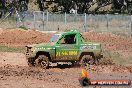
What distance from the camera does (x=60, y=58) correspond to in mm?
18500

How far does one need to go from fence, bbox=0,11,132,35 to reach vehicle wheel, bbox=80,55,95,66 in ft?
78.4

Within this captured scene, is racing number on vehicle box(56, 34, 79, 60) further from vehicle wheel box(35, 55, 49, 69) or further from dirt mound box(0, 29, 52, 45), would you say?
dirt mound box(0, 29, 52, 45)

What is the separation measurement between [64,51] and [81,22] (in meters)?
25.3

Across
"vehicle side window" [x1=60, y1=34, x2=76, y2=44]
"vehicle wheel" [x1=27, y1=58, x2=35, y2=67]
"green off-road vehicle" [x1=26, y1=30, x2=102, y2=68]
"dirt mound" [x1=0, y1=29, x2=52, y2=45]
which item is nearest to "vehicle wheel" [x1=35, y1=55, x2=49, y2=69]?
"green off-road vehicle" [x1=26, y1=30, x2=102, y2=68]

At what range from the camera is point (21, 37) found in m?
37.0

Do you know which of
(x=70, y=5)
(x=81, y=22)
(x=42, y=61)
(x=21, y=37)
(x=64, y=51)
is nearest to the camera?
(x=42, y=61)

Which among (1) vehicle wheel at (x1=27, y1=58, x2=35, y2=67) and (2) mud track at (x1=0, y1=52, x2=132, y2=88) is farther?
(1) vehicle wheel at (x1=27, y1=58, x2=35, y2=67)

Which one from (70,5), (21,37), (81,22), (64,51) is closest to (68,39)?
(64,51)

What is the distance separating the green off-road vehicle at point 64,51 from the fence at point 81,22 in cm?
2397

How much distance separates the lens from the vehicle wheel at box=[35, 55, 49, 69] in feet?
59.8

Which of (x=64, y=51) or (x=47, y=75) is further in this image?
(x=64, y=51)

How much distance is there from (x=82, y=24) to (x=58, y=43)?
24983mm

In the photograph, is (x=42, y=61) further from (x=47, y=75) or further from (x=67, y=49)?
(x=47, y=75)

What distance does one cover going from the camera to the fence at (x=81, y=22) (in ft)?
141
